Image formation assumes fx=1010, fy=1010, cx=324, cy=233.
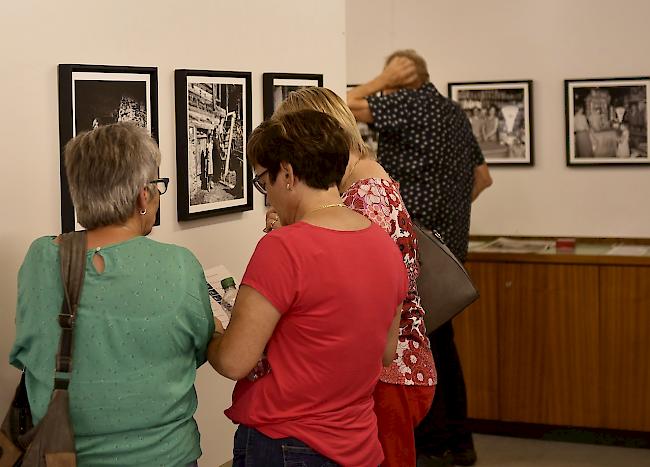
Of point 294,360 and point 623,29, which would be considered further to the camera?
point 623,29

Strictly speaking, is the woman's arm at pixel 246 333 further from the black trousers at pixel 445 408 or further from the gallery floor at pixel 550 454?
the gallery floor at pixel 550 454

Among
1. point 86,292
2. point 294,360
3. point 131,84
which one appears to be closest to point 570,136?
point 131,84

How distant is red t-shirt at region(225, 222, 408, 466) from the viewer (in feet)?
7.48

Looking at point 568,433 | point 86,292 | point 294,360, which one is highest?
point 86,292

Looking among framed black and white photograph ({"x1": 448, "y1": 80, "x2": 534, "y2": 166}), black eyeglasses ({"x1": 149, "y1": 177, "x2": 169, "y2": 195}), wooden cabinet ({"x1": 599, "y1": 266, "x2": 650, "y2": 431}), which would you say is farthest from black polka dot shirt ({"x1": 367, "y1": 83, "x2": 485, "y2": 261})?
black eyeglasses ({"x1": 149, "y1": 177, "x2": 169, "y2": 195})

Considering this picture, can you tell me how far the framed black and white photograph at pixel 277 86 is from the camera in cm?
375

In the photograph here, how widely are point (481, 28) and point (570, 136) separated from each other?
2.71ft

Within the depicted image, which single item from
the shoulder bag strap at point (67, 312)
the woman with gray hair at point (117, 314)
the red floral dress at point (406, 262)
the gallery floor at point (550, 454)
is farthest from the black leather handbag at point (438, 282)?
the gallery floor at point (550, 454)

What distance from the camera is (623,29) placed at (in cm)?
568

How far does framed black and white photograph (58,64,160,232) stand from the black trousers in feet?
7.29

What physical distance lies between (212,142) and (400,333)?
96cm

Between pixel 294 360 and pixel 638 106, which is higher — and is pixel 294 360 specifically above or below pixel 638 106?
below

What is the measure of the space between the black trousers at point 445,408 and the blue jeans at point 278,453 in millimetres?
2472

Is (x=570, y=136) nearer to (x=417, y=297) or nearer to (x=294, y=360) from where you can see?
(x=417, y=297)
